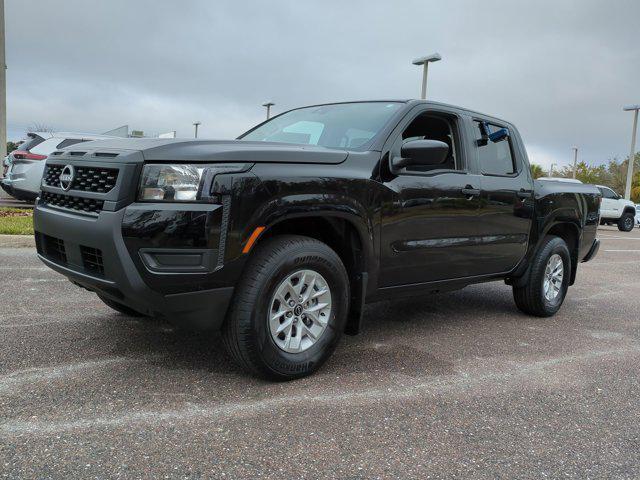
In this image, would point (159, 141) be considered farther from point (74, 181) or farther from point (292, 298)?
point (292, 298)

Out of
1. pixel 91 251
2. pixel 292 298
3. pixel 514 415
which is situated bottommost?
pixel 514 415

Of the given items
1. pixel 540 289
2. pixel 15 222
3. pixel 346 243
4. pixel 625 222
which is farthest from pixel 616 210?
pixel 346 243

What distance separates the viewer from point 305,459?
2.48 metres

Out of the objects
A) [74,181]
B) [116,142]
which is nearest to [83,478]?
[74,181]

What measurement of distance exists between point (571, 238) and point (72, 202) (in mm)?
4932

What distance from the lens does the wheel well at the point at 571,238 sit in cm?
597

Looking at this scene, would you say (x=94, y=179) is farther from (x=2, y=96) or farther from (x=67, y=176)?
(x=2, y=96)

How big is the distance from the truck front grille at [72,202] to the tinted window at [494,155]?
3.07 meters

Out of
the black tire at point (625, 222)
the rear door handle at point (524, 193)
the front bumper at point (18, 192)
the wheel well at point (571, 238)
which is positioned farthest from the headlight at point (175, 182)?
the black tire at point (625, 222)

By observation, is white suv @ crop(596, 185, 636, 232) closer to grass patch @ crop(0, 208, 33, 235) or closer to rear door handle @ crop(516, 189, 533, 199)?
rear door handle @ crop(516, 189, 533, 199)

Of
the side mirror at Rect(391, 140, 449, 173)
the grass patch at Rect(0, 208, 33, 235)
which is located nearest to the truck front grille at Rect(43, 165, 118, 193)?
the side mirror at Rect(391, 140, 449, 173)

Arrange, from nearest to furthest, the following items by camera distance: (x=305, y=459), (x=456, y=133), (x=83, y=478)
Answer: (x=83, y=478) → (x=305, y=459) → (x=456, y=133)

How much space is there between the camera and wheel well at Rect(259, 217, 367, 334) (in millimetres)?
3568

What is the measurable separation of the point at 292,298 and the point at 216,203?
29.6 inches
